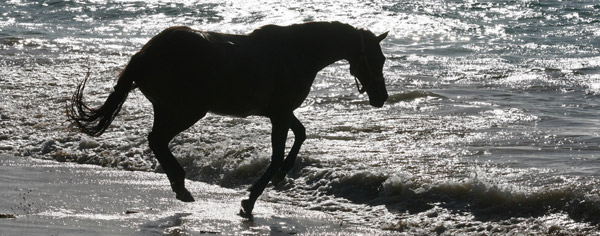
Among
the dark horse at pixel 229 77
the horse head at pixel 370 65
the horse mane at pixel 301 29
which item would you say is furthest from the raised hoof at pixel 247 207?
the horse head at pixel 370 65

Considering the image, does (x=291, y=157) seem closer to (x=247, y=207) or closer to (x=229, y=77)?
(x=247, y=207)

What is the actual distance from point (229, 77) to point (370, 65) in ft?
4.88

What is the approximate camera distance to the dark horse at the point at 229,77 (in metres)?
6.95

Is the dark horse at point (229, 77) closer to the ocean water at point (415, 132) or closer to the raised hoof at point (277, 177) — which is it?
the raised hoof at point (277, 177)

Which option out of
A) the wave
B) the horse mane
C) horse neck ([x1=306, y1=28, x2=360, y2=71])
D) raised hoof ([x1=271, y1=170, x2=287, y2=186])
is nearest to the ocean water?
the wave

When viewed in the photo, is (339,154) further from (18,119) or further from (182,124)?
(18,119)

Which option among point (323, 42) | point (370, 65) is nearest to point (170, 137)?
point (323, 42)

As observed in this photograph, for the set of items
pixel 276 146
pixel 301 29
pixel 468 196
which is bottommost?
pixel 468 196

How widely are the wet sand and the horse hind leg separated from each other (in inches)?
8.7

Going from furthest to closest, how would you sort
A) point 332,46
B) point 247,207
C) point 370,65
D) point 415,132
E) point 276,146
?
1. point 415,132
2. point 370,65
3. point 332,46
4. point 276,146
5. point 247,207

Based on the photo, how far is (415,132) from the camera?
11.3 m

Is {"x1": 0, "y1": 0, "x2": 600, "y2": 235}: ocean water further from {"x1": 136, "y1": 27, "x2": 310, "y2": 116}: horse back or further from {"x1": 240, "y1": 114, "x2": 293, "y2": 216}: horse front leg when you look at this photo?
{"x1": 136, "y1": 27, "x2": 310, "y2": 116}: horse back

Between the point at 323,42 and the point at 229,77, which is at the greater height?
the point at 323,42

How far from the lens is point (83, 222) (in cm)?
661
